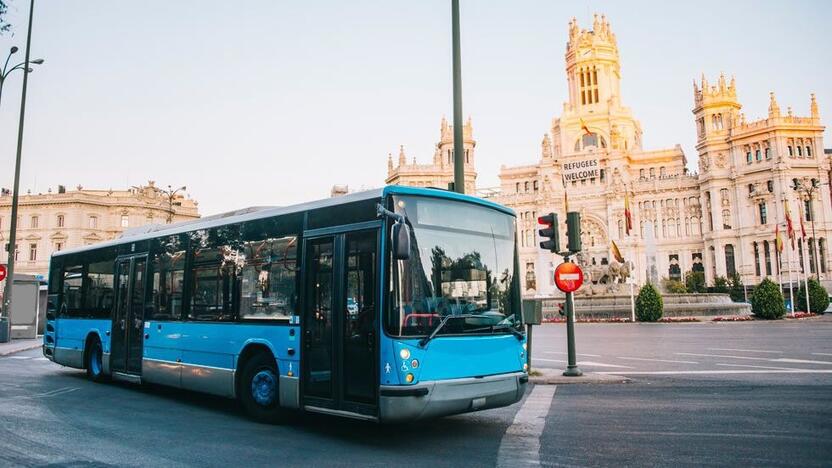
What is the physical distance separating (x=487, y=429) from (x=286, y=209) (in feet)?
13.5

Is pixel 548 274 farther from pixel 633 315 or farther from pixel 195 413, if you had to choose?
pixel 195 413

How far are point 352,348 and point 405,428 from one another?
167 cm

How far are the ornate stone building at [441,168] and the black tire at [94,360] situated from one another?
84064 millimetres

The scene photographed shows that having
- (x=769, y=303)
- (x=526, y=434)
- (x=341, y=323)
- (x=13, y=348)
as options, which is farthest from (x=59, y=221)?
(x=526, y=434)

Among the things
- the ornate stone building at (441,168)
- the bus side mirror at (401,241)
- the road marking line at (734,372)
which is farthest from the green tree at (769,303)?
the ornate stone building at (441,168)

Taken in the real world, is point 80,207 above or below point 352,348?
above

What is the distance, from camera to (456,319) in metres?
7.17

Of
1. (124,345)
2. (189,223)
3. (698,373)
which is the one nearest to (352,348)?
(189,223)

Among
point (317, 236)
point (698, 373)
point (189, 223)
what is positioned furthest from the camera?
point (698, 373)

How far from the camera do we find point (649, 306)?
34.1 meters

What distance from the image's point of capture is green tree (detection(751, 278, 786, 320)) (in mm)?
33844

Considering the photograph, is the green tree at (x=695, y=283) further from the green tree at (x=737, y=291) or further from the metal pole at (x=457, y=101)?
the metal pole at (x=457, y=101)

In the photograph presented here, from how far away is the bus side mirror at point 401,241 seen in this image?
6.60 metres

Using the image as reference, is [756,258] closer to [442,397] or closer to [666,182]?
[666,182]
